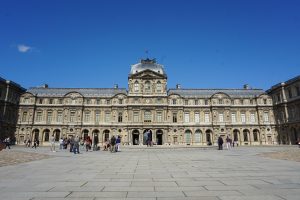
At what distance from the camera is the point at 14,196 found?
560cm

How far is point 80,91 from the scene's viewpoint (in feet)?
200

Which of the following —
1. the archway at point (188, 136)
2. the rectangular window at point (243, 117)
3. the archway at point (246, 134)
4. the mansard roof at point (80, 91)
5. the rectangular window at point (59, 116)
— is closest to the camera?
the archway at point (188, 136)

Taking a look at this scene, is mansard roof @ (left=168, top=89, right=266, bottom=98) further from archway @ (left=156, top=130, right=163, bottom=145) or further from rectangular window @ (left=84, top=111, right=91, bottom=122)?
rectangular window @ (left=84, top=111, right=91, bottom=122)

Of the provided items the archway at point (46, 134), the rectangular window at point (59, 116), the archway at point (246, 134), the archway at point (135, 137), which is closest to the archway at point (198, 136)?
the archway at point (246, 134)

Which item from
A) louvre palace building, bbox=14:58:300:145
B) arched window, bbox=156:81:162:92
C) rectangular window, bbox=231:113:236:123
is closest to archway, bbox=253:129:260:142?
louvre palace building, bbox=14:58:300:145

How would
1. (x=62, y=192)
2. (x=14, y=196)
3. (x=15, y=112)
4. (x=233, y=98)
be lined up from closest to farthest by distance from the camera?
(x=14, y=196)
(x=62, y=192)
(x=15, y=112)
(x=233, y=98)

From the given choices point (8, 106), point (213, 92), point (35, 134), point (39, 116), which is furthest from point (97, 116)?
point (213, 92)

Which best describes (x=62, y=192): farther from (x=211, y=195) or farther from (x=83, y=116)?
(x=83, y=116)

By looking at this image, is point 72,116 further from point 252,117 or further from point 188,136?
point 252,117

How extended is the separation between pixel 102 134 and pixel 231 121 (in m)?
32.3

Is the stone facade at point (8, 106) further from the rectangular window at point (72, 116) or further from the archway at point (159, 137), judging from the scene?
the archway at point (159, 137)

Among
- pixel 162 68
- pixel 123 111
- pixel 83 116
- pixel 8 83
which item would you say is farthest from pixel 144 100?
pixel 8 83

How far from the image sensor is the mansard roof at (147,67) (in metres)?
58.5

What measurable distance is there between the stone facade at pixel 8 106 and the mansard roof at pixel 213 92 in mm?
37477
